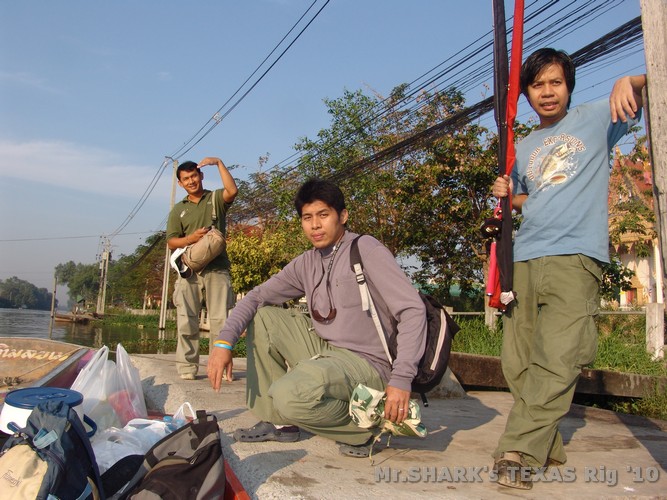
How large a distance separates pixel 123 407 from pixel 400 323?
1731 mm

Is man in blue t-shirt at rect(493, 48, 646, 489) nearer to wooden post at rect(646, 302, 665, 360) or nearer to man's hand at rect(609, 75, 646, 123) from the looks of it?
man's hand at rect(609, 75, 646, 123)

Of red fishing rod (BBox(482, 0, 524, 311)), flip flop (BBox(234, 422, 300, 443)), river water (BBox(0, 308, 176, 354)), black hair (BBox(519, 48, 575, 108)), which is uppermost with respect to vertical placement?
black hair (BBox(519, 48, 575, 108))

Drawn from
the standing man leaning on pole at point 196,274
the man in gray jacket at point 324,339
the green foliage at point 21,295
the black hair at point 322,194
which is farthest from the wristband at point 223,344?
the green foliage at point 21,295

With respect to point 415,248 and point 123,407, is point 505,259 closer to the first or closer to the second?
point 123,407

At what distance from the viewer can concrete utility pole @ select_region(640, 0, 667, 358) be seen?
199 cm

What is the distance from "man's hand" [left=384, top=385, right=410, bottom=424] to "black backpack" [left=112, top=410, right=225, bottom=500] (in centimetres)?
69

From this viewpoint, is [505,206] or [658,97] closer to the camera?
[658,97]

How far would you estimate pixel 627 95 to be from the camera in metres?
2.27

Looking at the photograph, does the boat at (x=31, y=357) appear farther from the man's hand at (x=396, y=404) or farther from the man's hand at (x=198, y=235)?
the man's hand at (x=396, y=404)

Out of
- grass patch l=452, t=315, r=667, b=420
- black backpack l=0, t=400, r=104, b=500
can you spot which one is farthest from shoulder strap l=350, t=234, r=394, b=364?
grass patch l=452, t=315, r=667, b=420

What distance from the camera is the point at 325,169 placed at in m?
16.4

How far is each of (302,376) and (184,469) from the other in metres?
0.65

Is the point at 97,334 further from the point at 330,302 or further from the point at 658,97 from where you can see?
the point at 658,97

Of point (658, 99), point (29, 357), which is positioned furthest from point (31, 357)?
point (658, 99)
